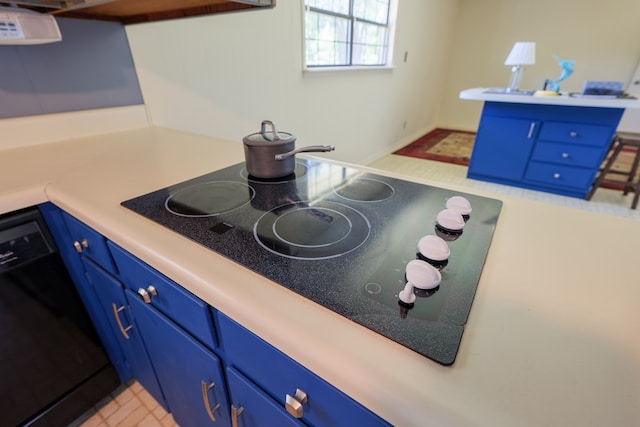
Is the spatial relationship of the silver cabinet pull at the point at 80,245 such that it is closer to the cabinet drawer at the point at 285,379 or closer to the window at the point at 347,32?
the cabinet drawer at the point at 285,379

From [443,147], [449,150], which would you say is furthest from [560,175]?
[443,147]

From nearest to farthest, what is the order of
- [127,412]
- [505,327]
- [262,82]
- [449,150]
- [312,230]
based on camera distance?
[505,327] → [312,230] → [127,412] → [262,82] → [449,150]

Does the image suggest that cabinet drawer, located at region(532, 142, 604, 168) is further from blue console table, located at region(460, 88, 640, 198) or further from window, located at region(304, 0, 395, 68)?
window, located at region(304, 0, 395, 68)

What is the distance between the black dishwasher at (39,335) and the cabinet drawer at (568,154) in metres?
3.42

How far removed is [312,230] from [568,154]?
304 cm

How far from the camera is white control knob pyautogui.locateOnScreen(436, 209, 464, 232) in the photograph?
1.93 ft

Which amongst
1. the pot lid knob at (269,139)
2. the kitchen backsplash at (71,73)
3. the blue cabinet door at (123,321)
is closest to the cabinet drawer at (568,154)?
the pot lid knob at (269,139)

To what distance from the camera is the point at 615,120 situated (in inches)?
93.6

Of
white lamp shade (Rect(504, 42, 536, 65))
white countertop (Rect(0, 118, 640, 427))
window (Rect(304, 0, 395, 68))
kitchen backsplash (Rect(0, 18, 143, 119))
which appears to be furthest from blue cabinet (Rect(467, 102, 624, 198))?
kitchen backsplash (Rect(0, 18, 143, 119))

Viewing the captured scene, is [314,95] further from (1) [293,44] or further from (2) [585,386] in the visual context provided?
(2) [585,386]

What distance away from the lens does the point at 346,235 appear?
1.91 ft

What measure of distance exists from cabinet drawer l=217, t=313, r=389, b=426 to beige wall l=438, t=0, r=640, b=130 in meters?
6.10

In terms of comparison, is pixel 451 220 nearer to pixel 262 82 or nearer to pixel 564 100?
pixel 262 82

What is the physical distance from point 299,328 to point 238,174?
0.64 meters
